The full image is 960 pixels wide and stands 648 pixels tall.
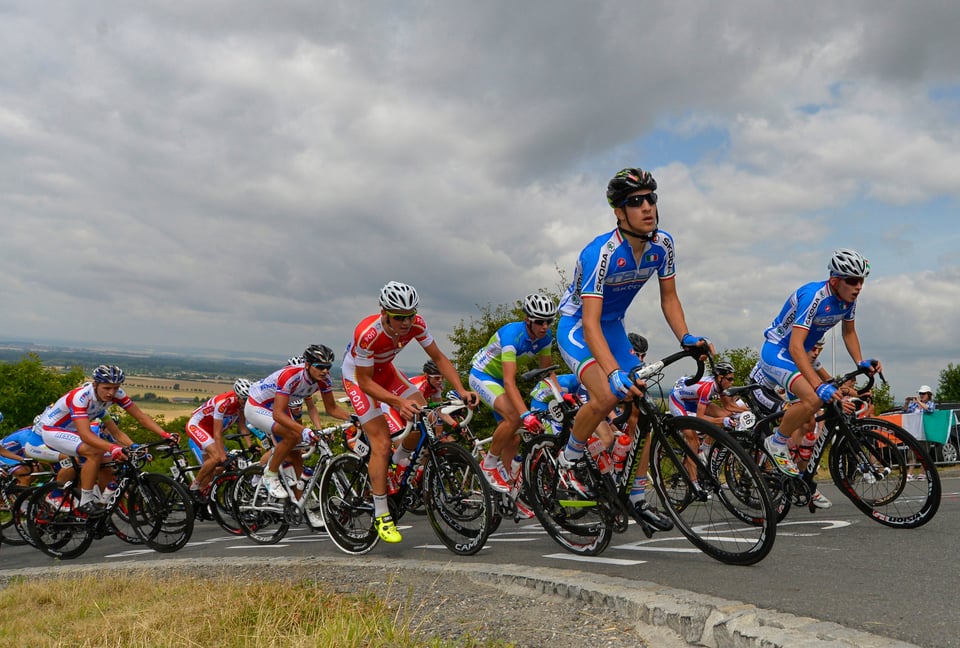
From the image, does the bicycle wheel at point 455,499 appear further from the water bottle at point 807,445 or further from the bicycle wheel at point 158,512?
the bicycle wheel at point 158,512

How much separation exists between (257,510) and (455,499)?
141 inches

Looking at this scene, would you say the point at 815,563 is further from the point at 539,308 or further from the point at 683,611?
the point at 539,308

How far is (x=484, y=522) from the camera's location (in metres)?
6.29

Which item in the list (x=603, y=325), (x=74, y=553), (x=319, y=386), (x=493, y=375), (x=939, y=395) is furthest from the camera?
(x=939, y=395)

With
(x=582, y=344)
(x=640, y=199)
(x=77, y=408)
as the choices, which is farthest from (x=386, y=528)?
(x=77, y=408)

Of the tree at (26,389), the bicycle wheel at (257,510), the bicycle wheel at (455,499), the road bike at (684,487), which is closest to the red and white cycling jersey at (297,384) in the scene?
the bicycle wheel at (257,510)

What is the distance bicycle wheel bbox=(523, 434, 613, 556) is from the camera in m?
5.79

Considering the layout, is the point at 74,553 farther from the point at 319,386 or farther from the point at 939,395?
the point at 939,395

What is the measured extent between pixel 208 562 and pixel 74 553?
12.3 ft

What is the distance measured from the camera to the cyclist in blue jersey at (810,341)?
684cm

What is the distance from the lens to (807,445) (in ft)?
23.5

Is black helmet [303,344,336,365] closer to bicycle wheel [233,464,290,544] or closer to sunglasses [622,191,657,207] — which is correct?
bicycle wheel [233,464,290,544]

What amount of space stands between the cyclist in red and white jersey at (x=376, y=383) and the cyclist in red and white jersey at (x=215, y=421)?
4.82 meters

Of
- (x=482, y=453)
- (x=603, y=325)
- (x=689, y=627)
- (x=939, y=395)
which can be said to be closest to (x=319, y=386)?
(x=482, y=453)
